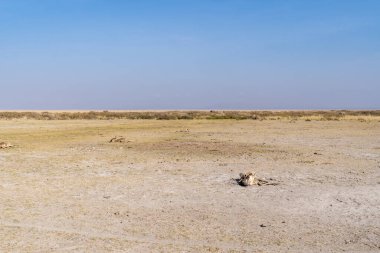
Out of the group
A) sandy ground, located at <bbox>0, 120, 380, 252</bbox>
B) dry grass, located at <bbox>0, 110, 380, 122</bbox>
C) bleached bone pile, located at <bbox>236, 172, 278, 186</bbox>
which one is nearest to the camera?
sandy ground, located at <bbox>0, 120, 380, 252</bbox>

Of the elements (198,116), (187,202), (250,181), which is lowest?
(187,202)

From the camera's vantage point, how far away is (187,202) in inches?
434

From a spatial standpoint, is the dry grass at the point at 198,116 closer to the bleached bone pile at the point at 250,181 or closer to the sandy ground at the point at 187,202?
the sandy ground at the point at 187,202

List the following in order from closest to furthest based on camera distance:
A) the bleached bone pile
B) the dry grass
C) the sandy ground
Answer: the sandy ground
the bleached bone pile
the dry grass

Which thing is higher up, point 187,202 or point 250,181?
point 250,181

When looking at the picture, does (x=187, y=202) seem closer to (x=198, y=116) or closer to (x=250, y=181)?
(x=250, y=181)

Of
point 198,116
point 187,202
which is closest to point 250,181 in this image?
point 187,202

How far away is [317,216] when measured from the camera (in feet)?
32.1

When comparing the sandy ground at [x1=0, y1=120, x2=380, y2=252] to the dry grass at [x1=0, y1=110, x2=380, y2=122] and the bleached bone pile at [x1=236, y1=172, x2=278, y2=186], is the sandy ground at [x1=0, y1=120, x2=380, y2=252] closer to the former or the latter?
the bleached bone pile at [x1=236, y1=172, x2=278, y2=186]

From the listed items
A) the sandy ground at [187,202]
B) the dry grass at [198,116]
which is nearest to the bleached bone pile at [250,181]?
the sandy ground at [187,202]

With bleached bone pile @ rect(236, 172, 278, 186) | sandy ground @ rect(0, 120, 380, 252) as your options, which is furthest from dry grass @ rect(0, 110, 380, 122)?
bleached bone pile @ rect(236, 172, 278, 186)

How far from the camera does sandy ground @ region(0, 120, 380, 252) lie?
321 inches

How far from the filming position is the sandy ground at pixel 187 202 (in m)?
8.16

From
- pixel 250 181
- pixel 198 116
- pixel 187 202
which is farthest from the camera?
pixel 198 116
